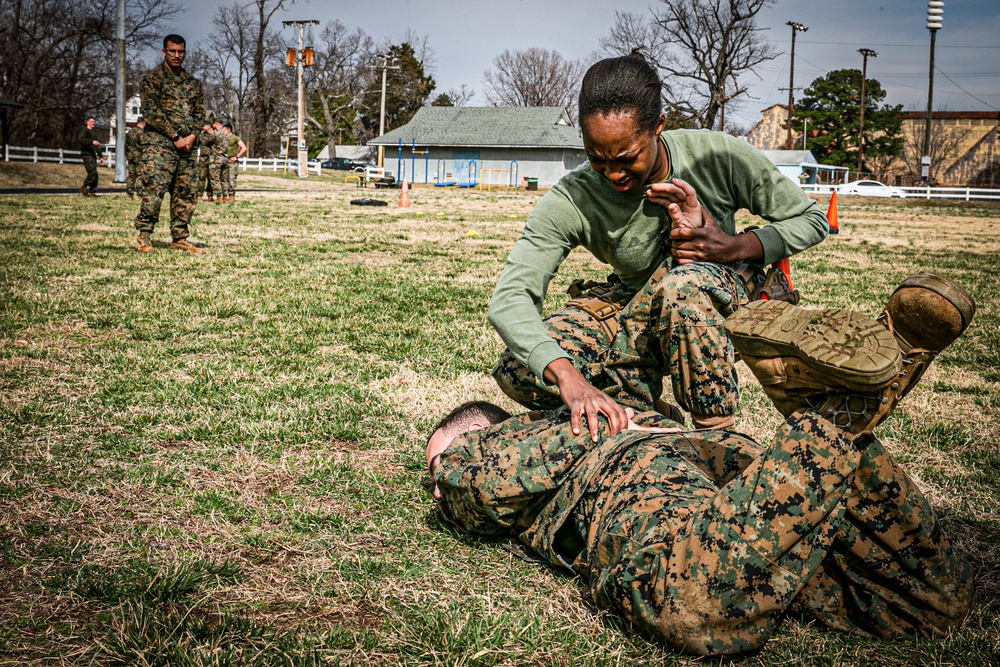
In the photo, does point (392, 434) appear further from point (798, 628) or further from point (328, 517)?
point (798, 628)

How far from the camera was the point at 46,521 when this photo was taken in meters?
2.77

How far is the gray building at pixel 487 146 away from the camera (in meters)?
54.7

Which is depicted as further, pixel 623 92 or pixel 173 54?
pixel 173 54

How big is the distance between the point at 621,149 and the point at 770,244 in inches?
33.0

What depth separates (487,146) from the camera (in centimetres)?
5534

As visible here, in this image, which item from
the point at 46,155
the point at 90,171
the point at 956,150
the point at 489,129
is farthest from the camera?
the point at 956,150

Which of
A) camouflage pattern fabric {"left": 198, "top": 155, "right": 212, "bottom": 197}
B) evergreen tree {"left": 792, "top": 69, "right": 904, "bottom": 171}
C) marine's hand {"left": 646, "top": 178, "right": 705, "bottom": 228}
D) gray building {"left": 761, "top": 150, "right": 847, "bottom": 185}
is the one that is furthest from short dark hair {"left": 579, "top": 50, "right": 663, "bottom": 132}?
evergreen tree {"left": 792, "top": 69, "right": 904, "bottom": 171}

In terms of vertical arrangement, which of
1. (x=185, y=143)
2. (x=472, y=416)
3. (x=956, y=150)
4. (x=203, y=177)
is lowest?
(x=472, y=416)

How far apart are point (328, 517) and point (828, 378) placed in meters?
1.76

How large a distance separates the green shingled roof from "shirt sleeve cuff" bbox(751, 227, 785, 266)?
50.7 metres

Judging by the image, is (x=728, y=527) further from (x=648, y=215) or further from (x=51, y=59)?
(x=51, y=59)

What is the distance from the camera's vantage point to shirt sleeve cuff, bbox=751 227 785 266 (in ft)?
11.2

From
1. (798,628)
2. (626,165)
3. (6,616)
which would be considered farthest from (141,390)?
(798,628)

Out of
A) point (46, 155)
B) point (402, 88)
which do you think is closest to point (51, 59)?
point (46, 155)
